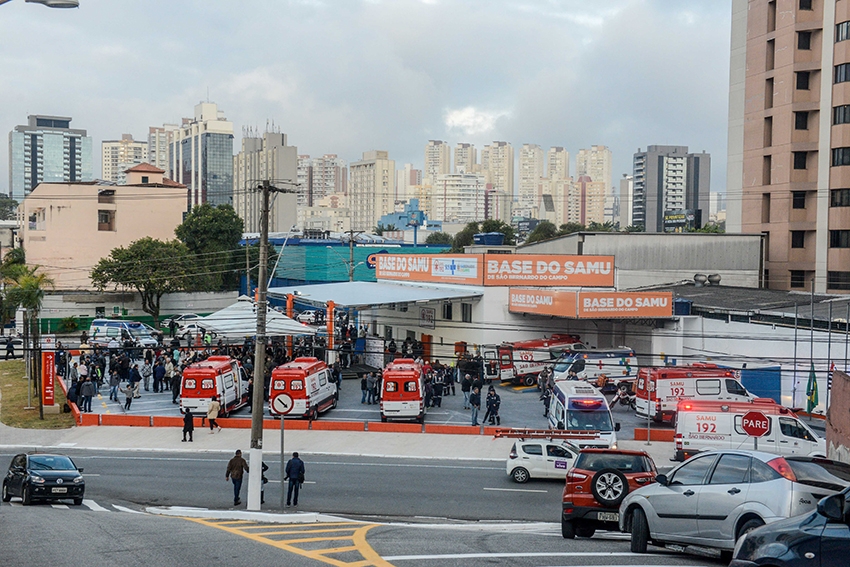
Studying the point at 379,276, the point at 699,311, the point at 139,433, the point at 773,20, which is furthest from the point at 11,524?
the point at 773,20

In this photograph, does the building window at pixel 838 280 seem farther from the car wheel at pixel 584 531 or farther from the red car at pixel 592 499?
the car wheel at pixel 584 531

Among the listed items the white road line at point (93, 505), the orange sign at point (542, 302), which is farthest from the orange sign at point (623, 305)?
the white road line at point (93, 505)

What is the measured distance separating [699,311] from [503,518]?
2547 cm

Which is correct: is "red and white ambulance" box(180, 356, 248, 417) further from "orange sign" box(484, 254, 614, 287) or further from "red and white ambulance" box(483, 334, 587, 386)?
"orange sign" box(484, 254, 614, 287)

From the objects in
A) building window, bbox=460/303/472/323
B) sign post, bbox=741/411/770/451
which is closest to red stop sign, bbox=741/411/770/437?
sign post, bbox=741/411/770/451

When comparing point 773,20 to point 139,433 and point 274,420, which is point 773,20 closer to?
point 274,420

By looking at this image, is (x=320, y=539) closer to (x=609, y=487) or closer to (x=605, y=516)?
(x=605, y=516)

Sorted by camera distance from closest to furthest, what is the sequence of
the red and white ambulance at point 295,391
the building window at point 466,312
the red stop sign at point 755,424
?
the red stop sign at point 755,424, the red and white ambulance at point 295,391, the building window at point 466,312

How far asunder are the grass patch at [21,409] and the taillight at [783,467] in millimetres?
29959

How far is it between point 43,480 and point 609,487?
1382 centimetres

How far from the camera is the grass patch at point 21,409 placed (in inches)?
1342

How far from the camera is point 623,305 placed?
41969mm

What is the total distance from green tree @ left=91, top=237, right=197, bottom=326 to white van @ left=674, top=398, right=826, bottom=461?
172 ft

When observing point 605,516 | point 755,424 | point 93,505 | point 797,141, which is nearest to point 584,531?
point 605,516
